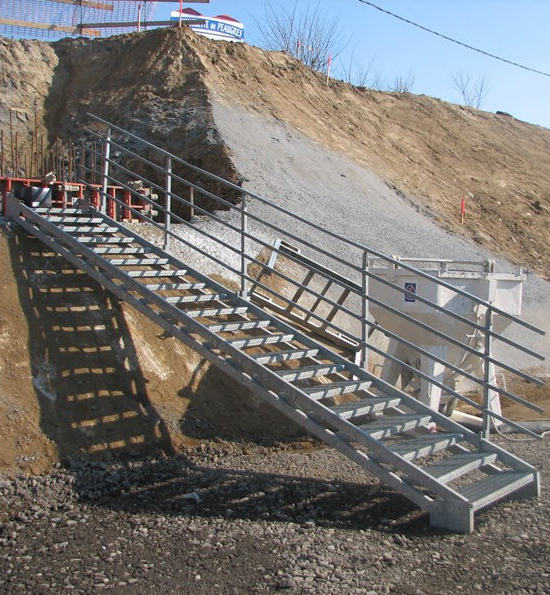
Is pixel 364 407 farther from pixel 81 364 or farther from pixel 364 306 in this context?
pixel 81 364

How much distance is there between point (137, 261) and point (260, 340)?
182cm

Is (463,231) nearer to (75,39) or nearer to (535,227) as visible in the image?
(535,227)

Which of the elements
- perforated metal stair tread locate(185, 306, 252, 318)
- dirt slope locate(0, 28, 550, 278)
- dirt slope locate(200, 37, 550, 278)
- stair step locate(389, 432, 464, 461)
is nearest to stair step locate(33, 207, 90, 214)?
perforated metal stair tread locate(185, 306, 252, 318)

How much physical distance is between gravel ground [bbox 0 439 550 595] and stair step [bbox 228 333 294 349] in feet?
4.08

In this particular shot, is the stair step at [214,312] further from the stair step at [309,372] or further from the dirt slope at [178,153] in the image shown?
the stair step at [309,372]

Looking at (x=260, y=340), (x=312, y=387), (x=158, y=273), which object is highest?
(x=158, y=273)

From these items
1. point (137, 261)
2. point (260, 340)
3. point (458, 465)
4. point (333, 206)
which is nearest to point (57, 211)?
point (137, 261)

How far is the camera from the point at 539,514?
21.2 ft

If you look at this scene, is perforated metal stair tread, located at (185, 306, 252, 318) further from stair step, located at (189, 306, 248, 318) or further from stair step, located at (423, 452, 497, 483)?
stair step, located at (423, 452, 497, 483)

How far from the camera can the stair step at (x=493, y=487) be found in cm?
626

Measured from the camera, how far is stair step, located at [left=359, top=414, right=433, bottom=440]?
672cm

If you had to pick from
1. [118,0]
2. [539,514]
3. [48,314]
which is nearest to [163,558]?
[539,514]

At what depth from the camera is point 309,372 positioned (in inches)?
295

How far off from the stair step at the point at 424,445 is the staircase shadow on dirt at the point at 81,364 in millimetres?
2610
